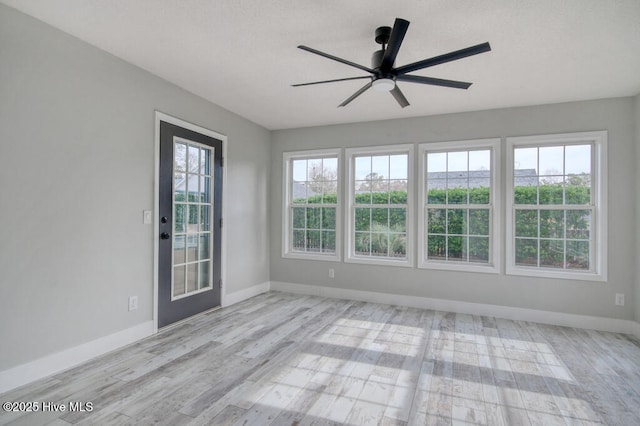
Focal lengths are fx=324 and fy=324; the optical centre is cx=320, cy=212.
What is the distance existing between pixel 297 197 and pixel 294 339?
2620mm

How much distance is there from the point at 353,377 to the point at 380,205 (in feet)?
9.04

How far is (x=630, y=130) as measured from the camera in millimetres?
3691

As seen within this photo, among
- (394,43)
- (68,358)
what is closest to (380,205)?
(394,43)

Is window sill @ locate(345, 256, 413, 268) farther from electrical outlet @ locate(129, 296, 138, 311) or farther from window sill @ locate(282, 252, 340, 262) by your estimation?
electrical outlet @ locate(129, 296, 138, 311)

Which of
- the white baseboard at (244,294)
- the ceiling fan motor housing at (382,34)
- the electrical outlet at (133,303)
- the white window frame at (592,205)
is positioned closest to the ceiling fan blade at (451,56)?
the ceiling fan motor housing at (382,34)

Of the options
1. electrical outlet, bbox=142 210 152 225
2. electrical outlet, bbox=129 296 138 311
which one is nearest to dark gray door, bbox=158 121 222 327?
electrical outlet, bbox=142 210 152 225

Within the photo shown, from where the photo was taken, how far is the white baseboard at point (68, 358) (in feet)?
7.48

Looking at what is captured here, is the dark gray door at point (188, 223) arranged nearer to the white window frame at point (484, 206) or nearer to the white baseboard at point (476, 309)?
the white baseboard at point (476, 309)

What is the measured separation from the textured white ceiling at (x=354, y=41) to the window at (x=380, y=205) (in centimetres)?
114

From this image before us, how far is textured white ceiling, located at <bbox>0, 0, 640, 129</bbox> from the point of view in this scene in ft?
7.34

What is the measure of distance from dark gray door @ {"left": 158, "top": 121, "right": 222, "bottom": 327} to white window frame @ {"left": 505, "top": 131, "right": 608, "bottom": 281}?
12.3 ft

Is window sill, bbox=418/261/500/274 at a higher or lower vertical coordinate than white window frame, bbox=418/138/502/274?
lower

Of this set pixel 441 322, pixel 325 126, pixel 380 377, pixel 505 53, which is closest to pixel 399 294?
pixel 441 322

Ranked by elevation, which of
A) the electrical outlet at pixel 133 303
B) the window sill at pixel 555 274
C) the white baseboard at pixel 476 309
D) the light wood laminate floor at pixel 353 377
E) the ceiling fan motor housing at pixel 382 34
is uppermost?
the ceiling fan motor housing at pixel 382 34
